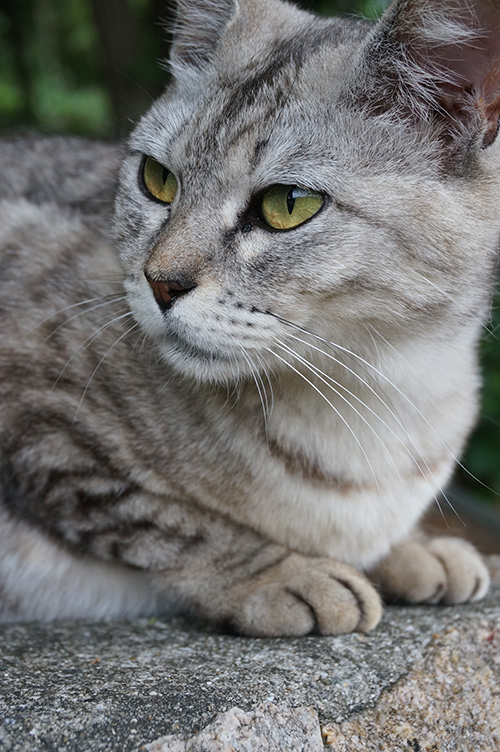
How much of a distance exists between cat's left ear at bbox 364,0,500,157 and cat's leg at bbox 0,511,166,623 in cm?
132

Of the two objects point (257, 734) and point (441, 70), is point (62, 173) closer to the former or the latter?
point (441, 70)

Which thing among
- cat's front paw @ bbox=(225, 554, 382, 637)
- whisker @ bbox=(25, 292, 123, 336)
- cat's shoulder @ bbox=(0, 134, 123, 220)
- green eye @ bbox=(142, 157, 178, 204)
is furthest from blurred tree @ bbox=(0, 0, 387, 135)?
Result: cat's front paw @ bbox=(225, 554, 382, 637)

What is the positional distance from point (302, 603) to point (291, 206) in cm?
89

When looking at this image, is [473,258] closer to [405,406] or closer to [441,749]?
[405,406]

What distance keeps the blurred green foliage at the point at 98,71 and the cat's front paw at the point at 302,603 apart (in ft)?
2.78

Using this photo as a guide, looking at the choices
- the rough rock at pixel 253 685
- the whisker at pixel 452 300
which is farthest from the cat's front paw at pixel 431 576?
the whisker at pixel 452 300

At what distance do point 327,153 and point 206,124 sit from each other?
302 millimetres

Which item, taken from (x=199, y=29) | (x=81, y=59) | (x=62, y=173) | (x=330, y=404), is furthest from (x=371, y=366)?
(x=81, y=59)

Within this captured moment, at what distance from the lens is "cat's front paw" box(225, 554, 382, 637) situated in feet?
6.12

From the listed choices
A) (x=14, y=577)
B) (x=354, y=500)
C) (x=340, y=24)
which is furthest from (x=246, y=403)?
(x=340, y=24)

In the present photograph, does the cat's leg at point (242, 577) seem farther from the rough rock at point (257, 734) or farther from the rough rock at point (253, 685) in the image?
the rough rock at point (257, 734)

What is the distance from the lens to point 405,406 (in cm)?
198

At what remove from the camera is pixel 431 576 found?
2.14 m

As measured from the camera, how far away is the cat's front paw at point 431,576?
214cm
